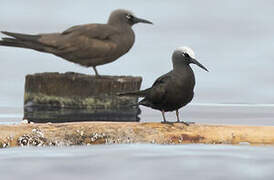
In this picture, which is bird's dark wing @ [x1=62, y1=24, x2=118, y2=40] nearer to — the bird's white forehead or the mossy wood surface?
the bird's white forehead

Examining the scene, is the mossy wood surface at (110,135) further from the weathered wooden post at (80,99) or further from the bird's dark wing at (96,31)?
the bird's dark wing at (96,31)

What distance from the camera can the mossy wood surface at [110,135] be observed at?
660cm

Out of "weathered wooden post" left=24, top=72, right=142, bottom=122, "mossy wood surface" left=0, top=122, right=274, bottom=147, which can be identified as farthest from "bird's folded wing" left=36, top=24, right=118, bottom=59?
"mossy wood surface" left=0, top=122, right=274, bottom=147

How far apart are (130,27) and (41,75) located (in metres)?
1.72

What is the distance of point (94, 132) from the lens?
6641mm

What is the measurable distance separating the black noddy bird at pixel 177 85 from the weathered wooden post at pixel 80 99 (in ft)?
9.85

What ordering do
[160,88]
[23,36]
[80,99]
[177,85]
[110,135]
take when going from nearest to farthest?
[110,135]
[177,85]
[160,88]
[80,99]
[23,36]

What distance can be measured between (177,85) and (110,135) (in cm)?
92

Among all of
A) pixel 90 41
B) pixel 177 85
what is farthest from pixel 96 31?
pixel 177 85

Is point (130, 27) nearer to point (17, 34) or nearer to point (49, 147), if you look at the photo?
point (17, 34)

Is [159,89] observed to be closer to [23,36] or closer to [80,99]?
[80,99]

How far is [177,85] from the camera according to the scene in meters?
6.82

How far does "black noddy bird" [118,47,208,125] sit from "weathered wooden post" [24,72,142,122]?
3.00 metres

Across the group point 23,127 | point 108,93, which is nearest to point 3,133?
point 23,127
